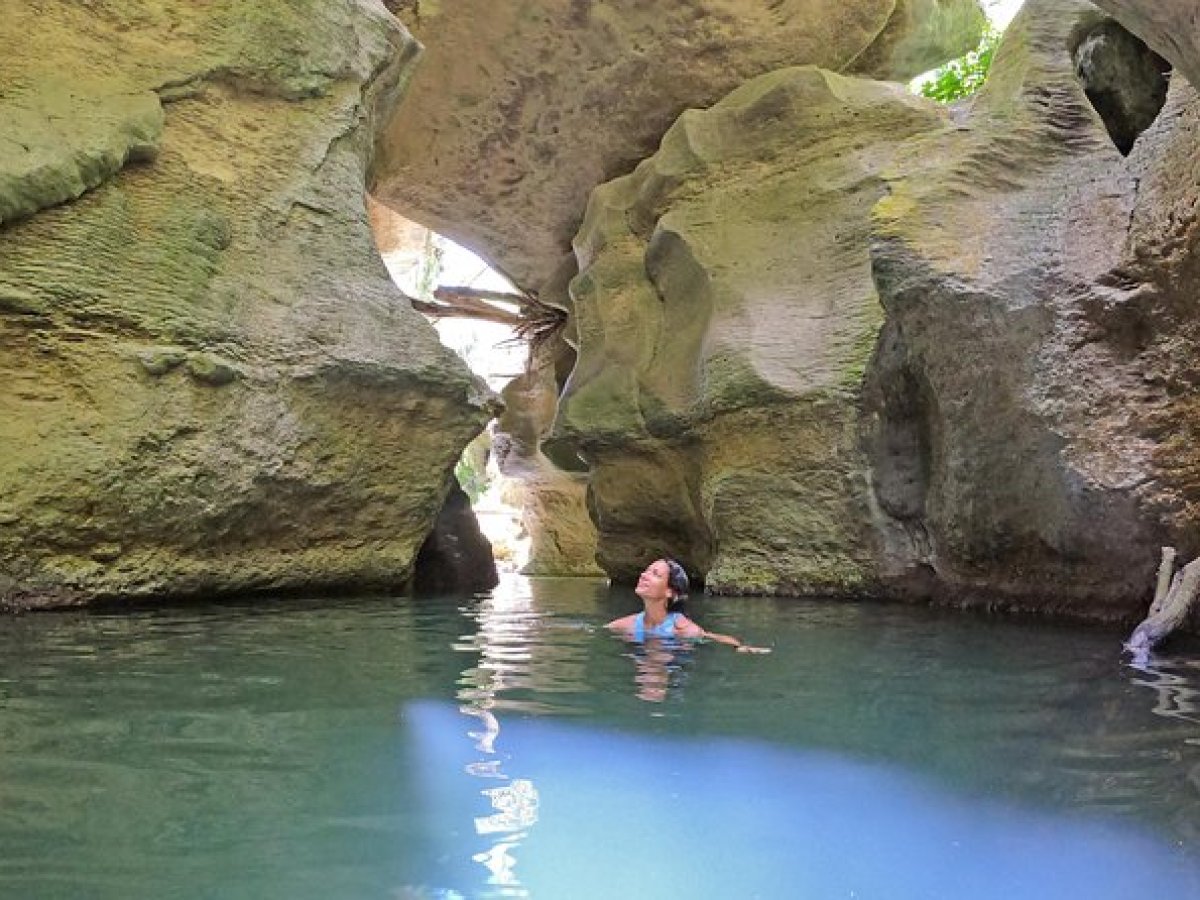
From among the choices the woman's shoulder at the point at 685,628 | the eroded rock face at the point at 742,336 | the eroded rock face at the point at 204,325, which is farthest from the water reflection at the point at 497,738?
the eroded rock face at the point at 742,336

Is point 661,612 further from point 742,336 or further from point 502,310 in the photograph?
point 502,310

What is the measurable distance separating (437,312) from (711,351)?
924 centimetres

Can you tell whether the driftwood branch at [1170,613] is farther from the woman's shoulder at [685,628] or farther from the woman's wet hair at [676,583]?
the woman's wet hair at [676,583]

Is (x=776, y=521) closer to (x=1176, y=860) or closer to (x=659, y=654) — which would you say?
(x=659, y=654)

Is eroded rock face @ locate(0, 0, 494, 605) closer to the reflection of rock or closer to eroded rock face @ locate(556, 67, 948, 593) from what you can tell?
eroded rock face @ locate(556, 67, 948, 593)

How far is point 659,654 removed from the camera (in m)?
4.80

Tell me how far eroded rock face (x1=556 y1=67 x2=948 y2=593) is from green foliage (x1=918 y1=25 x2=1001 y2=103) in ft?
Answer: 11.3

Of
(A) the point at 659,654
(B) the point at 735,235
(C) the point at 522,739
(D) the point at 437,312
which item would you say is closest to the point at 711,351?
(B) the point at 735,235

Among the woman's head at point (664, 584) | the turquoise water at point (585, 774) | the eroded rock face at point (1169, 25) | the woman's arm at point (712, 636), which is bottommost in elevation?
the woman's arm at point (712, 636)

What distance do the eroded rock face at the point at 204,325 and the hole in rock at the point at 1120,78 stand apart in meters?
6.00

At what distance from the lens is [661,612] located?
227 inches

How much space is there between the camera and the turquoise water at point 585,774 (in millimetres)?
1780

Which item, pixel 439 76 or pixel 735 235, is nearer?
pixel 735 235

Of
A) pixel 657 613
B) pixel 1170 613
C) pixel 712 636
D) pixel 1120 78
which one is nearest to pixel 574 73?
pixel 1120 78
